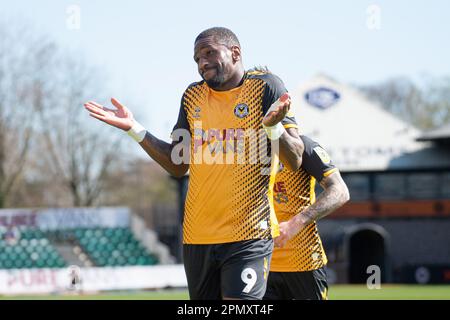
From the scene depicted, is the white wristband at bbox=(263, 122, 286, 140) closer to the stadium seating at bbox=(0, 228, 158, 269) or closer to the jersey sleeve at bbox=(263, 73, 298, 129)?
the jersey sleeve at bbox=(263, 73, 298, 129)

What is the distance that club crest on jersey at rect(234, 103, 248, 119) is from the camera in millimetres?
5430

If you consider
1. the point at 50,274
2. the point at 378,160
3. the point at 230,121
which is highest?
the point at 230,121

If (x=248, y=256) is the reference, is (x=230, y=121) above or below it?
above

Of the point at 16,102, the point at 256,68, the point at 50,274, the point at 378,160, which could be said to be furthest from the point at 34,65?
the point at 256,68

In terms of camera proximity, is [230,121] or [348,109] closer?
[230,121]

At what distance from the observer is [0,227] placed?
3653cm

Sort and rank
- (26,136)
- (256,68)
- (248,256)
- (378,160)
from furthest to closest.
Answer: (26,136)
(378,160)
(256,68)
(248,256)

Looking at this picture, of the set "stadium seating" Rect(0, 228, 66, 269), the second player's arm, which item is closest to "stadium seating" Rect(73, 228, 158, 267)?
"stadium seating" Rect(0, 228, 66, 269)

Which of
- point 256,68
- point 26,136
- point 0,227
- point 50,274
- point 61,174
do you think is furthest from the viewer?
point 61,174

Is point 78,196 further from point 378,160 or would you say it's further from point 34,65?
point 378,160

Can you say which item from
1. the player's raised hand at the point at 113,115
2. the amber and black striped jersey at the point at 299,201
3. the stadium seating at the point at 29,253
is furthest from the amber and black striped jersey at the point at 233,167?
the stadium seating at the point at 29,253

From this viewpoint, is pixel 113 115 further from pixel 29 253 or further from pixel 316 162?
pixel 29 253

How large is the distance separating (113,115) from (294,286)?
219 centimetres
